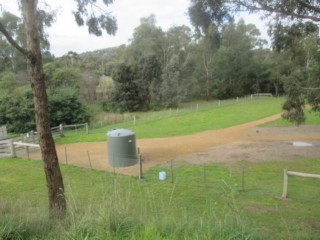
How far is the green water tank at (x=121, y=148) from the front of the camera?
1482cm

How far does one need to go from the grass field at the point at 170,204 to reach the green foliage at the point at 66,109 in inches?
574

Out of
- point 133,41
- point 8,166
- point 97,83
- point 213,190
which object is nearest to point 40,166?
point 8,166

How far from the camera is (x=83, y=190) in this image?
1138 cm

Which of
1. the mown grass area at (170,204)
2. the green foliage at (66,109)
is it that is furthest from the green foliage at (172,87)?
the mown grass area at (170,204)

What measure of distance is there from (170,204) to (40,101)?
4382 mm

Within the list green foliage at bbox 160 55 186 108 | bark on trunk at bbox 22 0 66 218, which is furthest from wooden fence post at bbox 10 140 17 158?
green foliage at bbox 160 55 186 108

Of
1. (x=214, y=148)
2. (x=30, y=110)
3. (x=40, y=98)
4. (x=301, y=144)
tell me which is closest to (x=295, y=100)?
(x=301, y=144)

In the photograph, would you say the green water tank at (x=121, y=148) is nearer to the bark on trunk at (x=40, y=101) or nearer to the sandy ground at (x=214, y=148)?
the sandy ground at (x=214, y=148)

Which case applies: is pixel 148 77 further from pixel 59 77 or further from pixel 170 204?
pixel 170 204

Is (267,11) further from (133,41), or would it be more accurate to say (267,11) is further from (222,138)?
(133,41)

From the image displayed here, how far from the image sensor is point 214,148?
706 inches

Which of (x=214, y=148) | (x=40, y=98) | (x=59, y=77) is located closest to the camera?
(x=40, y=98)

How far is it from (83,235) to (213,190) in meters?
7.91

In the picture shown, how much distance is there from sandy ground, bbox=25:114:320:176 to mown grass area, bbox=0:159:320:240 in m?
1.11
